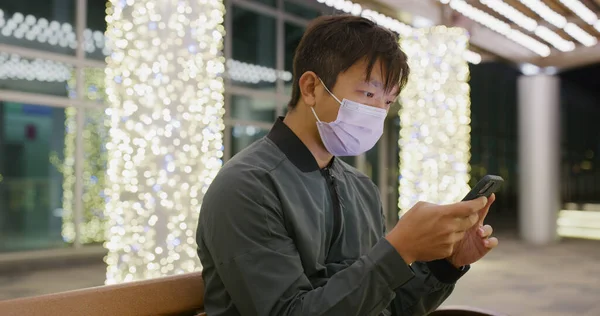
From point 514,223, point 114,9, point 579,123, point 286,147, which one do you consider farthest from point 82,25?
point 579,123

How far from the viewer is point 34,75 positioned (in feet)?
22.1

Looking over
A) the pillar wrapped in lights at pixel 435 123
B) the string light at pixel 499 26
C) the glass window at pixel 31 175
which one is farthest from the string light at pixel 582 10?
the glass window at pixel 31 175

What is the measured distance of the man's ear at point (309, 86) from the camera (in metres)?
1.20

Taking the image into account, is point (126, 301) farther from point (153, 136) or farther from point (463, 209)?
point (153, 136)

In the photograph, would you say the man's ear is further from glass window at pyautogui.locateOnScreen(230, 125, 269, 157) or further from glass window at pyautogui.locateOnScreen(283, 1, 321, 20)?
glass window at pyautogui.locateOnScreen(283, 1, 321, 20)

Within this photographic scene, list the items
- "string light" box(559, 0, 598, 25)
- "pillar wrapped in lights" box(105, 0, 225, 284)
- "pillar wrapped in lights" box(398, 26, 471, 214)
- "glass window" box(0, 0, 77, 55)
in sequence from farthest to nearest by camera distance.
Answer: "glass window" box(0, 0, 77, 55)
"string light" box(559, 0, 598, 25)
"pillar wrapped in lights" box(398, 26, 471, 214)
"pillar wrapped in lights" box(105, 0, 225, 284)

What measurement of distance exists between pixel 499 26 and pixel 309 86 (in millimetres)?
6800

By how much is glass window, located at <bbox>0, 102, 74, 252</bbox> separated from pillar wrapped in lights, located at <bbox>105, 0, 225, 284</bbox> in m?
3.78

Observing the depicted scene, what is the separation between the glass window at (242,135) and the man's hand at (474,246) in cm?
718

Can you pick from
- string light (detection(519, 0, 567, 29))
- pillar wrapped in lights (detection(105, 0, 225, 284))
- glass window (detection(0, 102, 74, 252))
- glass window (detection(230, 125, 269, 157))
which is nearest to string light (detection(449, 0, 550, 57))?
string light (detection(519, 0, 567, 29))

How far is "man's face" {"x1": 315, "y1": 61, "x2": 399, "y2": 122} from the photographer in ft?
3.83

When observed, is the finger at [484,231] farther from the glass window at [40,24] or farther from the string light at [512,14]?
the glass window at [40,24]

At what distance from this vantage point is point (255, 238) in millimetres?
971

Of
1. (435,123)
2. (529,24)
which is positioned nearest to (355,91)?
(435,123)
